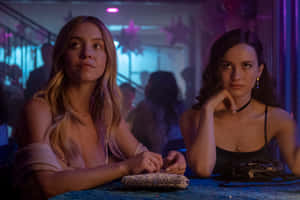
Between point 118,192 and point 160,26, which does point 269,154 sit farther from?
point 160,26

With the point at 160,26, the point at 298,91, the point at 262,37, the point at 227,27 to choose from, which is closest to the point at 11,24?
the point at 160,26

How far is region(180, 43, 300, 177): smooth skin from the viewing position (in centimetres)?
162

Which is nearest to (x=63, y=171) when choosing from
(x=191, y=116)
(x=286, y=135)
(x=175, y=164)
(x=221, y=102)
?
(x=175, y=164)

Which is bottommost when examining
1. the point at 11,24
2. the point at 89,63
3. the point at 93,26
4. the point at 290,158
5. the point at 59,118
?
the point at 290,158

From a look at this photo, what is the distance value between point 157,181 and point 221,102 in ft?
2.71

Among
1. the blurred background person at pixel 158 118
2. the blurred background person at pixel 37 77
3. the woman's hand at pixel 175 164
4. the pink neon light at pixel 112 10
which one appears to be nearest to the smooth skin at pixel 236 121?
the woman's hand at pixel 175 164

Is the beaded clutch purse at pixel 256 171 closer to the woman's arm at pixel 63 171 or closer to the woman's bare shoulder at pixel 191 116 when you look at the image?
the woman's arm at pixel 63 171

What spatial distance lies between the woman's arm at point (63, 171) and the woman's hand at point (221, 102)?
0.48m

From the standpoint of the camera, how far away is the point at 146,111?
3.33 metres

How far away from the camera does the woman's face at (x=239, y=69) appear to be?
1676mm

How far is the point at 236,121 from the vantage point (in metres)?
1.77

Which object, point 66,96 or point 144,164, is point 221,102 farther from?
point 66,96

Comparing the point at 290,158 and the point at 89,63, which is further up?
the point at 89,63

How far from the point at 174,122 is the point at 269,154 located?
152cm
